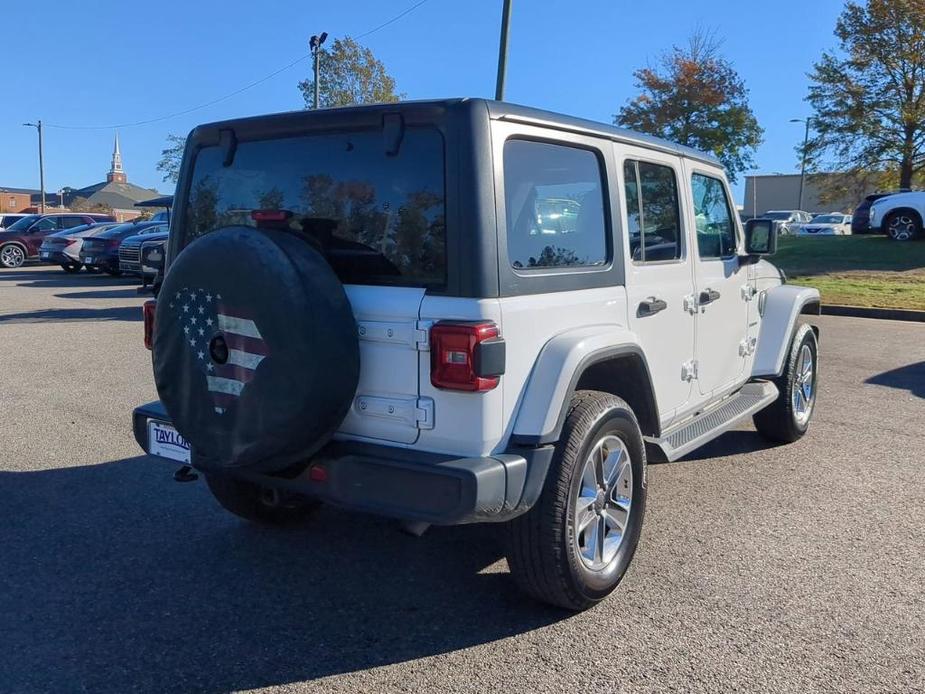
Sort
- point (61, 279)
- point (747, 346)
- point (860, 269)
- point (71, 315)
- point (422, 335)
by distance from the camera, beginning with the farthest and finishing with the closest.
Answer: point (61, 279) → point (860, 269) → point (71, 315) → point (747, 346) → point (422, 335)

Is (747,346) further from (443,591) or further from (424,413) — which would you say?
(424,413)

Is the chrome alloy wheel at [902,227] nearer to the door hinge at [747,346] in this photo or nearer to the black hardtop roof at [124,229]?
the door hinge at [747,346]

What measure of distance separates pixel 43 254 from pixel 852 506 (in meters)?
21.2

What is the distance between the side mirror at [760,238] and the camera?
5.23 m

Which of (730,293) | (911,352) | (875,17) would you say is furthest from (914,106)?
(730,293)

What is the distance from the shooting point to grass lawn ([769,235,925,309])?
14180 millimetres

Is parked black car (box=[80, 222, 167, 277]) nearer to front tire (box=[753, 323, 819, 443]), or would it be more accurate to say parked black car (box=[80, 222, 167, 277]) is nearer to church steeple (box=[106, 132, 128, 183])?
front tire (box=[753, 323, 819, 443])

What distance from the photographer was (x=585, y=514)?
348cm

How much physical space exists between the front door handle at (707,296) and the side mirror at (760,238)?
70 cm

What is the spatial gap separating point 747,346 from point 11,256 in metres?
24.2

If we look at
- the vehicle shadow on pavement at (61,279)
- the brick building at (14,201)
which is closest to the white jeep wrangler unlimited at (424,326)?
the vehicle shadow on pavement at (61,279)

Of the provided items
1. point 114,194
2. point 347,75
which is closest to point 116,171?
point 114,194

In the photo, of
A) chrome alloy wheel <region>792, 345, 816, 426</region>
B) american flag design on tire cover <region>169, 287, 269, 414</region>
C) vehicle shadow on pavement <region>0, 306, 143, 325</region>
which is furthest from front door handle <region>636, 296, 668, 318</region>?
vehicle shadow on pavement <region>0, 306, 143, 325</region>

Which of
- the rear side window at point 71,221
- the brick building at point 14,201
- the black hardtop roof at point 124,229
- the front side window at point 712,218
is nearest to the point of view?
the front side window at point 712,218
